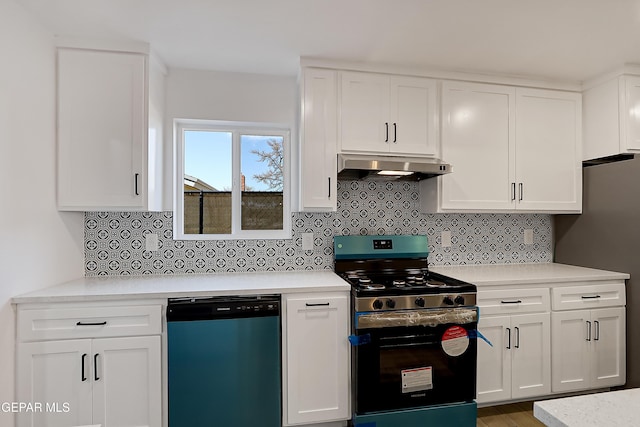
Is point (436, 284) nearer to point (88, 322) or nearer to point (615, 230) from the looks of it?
point (615, 230)

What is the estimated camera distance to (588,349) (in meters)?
2.38

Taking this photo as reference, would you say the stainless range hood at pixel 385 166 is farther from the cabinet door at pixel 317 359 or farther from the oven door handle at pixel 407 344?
the oven door handle at pixel 407 344

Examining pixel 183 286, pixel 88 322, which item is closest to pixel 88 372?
pixel 88 322

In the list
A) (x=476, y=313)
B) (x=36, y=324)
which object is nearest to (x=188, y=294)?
(x=36, y=324)

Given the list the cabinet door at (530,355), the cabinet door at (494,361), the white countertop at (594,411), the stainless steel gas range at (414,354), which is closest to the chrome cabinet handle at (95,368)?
the stainless steel gas range at (414,354)

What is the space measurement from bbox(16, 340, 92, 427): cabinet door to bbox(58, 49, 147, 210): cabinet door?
0.82m

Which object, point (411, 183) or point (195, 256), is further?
point (411, 183)

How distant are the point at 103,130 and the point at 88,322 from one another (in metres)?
1.15

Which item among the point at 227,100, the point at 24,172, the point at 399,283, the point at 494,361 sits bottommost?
the point at 494,361

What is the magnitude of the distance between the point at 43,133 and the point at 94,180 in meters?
0.36

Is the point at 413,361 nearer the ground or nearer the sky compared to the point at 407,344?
nearer the ground

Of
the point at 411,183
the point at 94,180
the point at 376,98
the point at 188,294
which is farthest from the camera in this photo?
the point at 411,183

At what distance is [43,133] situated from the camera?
193 centimetres

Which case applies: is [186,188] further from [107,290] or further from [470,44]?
[470,44]
